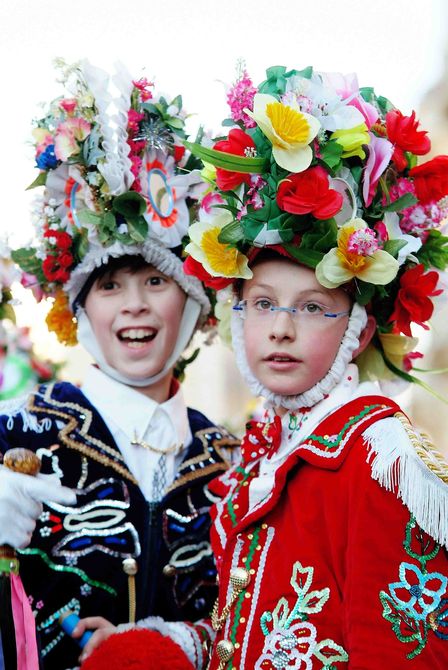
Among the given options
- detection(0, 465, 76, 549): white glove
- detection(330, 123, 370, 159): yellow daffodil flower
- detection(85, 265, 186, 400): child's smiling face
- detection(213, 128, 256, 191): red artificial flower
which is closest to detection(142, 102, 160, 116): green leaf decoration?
detection(85, 265, 186, 400): child's smiling face

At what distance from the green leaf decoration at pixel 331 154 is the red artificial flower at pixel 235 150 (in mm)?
199

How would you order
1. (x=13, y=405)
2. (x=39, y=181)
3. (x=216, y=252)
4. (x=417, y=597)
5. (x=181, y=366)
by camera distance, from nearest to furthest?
1. (x=417, y=597)
2. (x=216, y=252)
3. (x=13, y=405)
4. (x=39, y=181)
5. (x=181, y=366)

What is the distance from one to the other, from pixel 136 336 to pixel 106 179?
56cm

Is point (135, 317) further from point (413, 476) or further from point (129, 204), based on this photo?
point (413, 476)

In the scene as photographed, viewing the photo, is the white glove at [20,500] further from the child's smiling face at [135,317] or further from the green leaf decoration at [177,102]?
the green leaf decoration at [177,102]

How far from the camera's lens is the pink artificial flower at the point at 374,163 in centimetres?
236

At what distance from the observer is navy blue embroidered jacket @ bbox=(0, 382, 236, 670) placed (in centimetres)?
269

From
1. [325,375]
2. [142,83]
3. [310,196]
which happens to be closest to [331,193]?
[310,196]

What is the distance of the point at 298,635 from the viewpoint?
82.6 inches

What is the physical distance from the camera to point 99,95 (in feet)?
9.89

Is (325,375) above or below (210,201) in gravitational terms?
below

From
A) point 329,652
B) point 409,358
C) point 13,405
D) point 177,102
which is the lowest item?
point 329,652

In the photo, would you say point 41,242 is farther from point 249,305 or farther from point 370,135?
point 370,135

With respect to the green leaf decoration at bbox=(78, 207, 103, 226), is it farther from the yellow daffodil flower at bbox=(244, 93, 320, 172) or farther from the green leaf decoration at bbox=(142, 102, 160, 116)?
the yellow daffodil flower at bbox=(244, 93, 320, 172)
